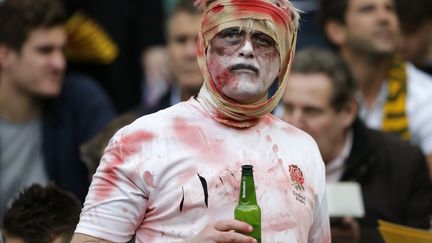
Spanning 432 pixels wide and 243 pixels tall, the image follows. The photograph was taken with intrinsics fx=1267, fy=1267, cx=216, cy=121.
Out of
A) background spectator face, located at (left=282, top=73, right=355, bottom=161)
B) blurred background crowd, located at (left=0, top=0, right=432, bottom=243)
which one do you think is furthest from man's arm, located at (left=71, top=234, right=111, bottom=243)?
background spectator face, located at (left=282, top=73, right=355, bottom=161)

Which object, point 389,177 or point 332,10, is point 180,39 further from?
point 389,177

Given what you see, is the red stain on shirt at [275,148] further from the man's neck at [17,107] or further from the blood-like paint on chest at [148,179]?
the man's neck at [17,107]

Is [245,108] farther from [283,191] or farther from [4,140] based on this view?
[4,140]

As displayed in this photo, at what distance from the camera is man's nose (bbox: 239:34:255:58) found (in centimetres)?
385

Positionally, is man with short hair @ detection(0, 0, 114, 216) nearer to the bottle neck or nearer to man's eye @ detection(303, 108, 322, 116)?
man's eye @ detection(303, 108, 322, 116)

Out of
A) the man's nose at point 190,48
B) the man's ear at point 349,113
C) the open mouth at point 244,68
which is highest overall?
the man's nose at point 190,48

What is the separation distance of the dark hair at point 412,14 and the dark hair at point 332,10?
571 millimetres

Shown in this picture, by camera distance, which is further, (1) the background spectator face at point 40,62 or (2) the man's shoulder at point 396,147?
(1) the background spectator face at point 40,62

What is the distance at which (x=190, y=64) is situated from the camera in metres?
7.53

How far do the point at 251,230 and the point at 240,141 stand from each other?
393 millimetres

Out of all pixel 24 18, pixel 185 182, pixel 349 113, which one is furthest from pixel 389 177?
pixel 185 182

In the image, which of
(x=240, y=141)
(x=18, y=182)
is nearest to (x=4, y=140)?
(x=18, y=182)

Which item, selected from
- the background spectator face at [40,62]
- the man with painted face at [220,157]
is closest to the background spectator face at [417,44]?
the background spectator face at [40,62]

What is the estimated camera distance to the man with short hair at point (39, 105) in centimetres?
692
